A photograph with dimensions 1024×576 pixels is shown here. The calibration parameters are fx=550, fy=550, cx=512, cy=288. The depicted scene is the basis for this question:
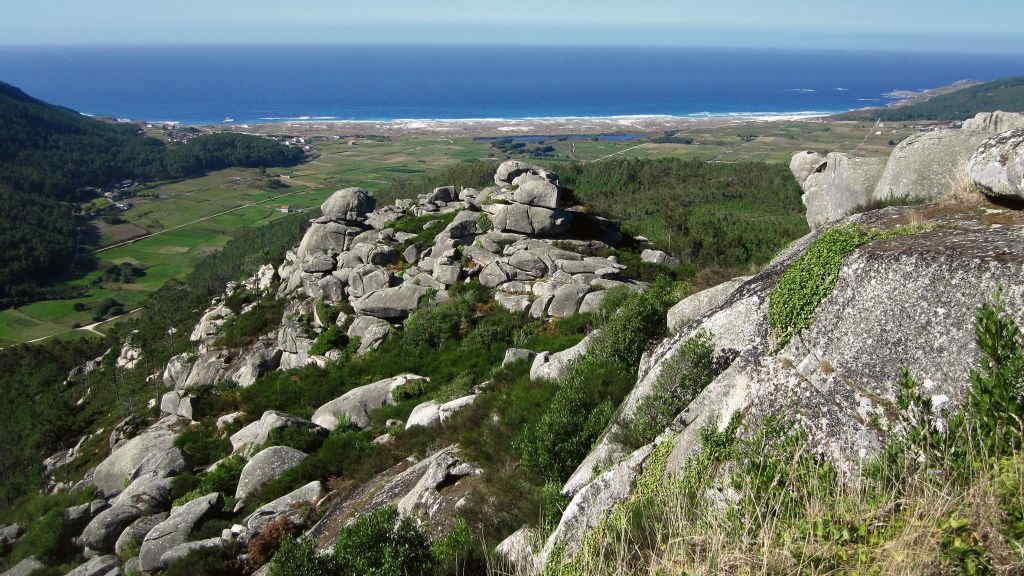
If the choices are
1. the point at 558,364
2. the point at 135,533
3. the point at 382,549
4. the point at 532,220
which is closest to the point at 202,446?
the point at 135,533

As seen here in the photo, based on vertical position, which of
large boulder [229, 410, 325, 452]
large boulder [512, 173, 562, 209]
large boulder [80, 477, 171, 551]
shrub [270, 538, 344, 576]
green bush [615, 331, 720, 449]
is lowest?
large boulder [80, 477, 171, 551]

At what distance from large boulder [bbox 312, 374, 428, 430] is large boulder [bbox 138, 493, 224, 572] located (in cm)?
508

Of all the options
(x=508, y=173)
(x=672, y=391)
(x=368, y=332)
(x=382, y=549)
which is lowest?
(x=368, y=332)

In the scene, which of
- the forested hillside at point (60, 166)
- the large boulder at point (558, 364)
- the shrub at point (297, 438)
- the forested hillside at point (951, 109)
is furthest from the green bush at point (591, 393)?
the forested hillside at point (951, 109)

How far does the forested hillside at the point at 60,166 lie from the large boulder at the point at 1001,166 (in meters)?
140

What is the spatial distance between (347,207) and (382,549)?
3516cm

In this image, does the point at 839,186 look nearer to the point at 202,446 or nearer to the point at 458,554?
the point at 458,554

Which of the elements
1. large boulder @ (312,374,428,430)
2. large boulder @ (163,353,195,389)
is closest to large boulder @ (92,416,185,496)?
large boulder @ (312,374,428,430)

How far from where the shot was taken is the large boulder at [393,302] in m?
29.1

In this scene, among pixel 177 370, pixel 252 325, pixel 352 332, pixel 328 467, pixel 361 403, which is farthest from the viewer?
pixel 177 370

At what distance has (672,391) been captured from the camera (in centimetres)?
948

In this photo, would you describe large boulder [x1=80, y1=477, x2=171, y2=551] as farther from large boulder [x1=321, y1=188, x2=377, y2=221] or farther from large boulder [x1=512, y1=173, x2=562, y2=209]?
large boulder [x1=321, y1=188, x2=377, y2=221]

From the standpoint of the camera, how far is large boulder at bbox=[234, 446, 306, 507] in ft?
55.2

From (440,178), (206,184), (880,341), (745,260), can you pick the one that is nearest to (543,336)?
(880,341)
